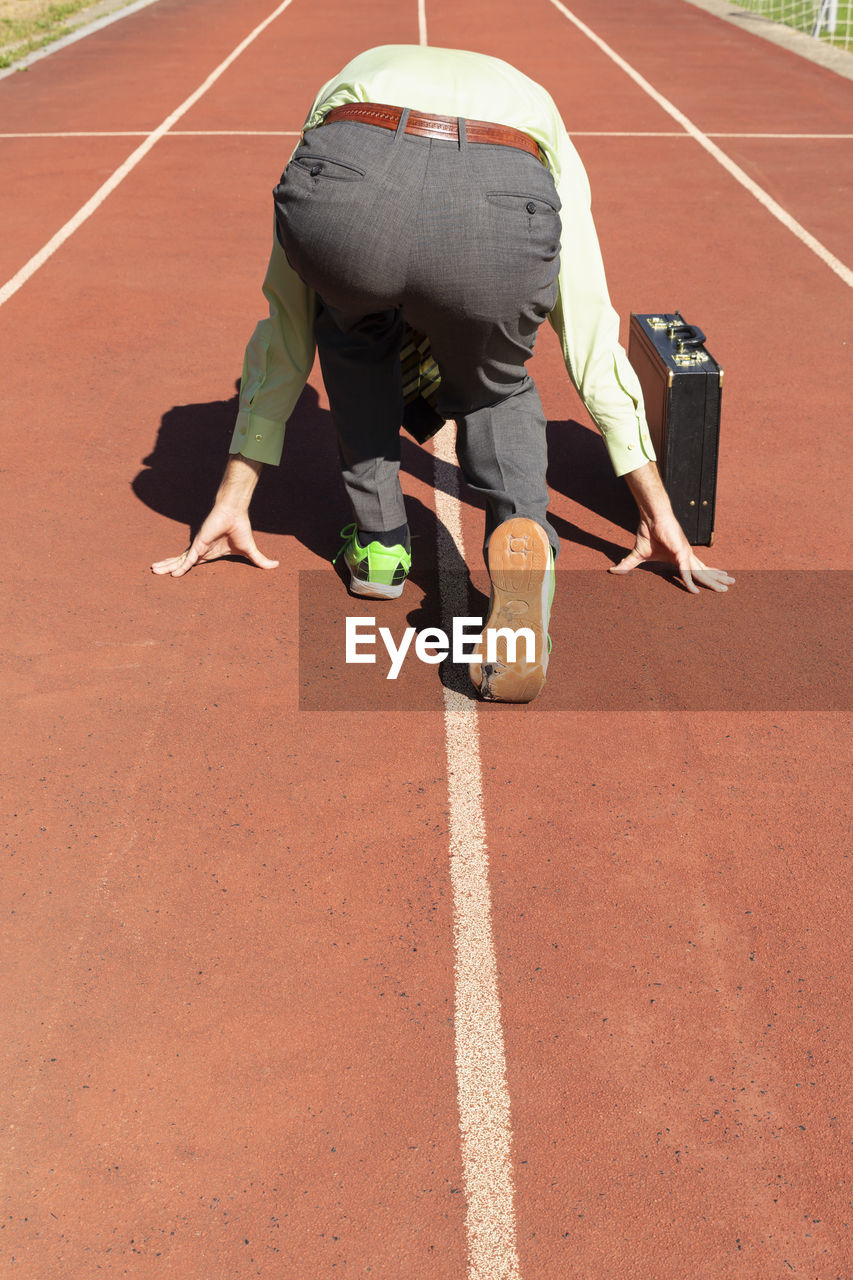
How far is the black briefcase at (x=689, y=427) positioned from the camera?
478 cm

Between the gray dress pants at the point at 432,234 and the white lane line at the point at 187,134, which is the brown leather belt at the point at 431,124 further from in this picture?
the white lane line at the point at 187,134

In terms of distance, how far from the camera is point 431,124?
10.6ft

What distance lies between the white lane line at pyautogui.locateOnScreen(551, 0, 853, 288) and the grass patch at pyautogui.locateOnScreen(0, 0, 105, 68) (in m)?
7.37

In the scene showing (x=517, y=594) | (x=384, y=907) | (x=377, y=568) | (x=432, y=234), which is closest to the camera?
(x=432, y=234)

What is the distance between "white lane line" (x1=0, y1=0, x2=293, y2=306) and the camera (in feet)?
26.3

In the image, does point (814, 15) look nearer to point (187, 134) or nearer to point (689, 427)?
point (187, 134)

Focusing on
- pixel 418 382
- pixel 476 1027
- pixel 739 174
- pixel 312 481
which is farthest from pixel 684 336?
pixel 739 174

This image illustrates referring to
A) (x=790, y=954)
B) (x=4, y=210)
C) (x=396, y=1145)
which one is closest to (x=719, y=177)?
(x=4, y=210)

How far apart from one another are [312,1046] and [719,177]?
30.4 ft

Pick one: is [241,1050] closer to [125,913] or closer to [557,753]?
[125,913]

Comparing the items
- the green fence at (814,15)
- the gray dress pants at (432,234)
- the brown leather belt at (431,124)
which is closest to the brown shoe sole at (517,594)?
the gray dress pants at (432,234)

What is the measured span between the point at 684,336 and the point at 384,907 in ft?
9.30

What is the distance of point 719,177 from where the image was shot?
10.5 m

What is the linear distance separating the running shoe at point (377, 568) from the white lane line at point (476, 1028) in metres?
0.59
